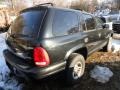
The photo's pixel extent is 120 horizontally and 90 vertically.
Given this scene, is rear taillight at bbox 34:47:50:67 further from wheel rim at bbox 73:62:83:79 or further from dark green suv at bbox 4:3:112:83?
wheel rim at bbox 73:62:83:79

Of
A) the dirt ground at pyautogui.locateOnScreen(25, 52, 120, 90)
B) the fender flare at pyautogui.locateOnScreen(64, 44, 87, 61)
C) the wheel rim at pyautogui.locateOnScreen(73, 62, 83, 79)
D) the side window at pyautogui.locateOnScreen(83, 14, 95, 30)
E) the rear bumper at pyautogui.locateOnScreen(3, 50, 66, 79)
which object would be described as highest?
the side window at pyautogui.locateOnScreen(83, 14, 95, 30)

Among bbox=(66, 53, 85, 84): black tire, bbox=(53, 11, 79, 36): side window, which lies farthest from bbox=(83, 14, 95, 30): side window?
bbox=(66, 53, 85, 84): black tire

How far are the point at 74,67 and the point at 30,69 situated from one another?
4.00 feet

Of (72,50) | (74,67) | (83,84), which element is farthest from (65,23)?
(83,84)

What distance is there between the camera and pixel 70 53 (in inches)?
195

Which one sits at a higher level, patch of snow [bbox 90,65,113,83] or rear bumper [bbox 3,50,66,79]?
rear bumper [bbox 3,50,66,79]

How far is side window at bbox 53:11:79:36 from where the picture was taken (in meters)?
A: 4.62

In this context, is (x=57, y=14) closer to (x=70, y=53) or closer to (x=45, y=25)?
(x=45, y=25)

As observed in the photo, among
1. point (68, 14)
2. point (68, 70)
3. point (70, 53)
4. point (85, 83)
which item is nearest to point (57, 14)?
point (68, 14)

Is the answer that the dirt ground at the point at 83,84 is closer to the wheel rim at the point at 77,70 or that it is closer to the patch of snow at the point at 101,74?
the patch of snow at the point at 101,74

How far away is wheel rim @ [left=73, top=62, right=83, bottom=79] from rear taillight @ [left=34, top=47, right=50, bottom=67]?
44.2 inches

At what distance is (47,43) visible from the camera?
434 cm

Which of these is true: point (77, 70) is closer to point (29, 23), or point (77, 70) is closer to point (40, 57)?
point (40, 57)

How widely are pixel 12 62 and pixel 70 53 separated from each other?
129cm
